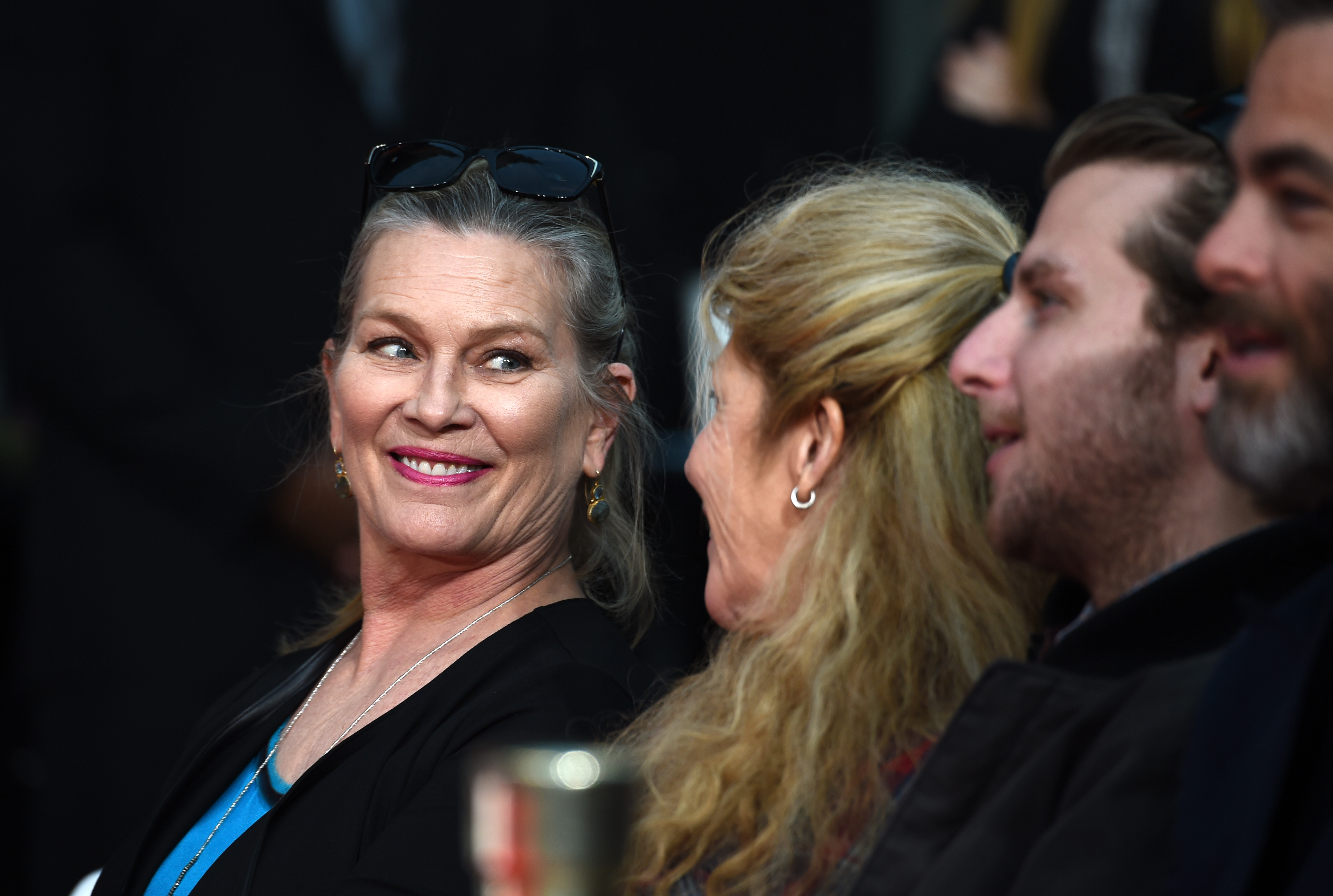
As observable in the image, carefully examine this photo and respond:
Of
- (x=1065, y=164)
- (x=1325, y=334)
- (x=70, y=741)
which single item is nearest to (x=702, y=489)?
(x=1065, y=164)

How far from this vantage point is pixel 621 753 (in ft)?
6.22

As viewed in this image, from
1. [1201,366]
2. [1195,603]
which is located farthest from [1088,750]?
[1201,366]

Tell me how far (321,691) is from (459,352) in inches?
26.7

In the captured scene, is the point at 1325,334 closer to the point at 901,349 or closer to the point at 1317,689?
the point at 1317,689

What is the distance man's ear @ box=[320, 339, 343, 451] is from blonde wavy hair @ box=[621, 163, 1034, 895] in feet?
3.01

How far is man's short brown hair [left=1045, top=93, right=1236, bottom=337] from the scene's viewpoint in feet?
4.70

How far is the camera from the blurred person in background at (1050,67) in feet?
11.0

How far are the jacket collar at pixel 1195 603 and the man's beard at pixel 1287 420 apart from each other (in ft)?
0.18

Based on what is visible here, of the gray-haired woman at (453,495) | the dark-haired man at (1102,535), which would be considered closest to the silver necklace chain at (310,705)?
the gray-haired woman at (453,495)

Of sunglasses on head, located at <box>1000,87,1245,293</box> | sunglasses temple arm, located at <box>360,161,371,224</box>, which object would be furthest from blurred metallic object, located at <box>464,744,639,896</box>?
sunglasses temple arm, located at <box>360,161,371,224</box>

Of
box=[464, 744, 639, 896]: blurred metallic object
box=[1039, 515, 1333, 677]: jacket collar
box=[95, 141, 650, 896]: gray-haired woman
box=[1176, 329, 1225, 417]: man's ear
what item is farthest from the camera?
box=[95, 141, 650, 896]: gray-haired woman

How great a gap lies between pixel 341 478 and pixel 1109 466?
1566mm

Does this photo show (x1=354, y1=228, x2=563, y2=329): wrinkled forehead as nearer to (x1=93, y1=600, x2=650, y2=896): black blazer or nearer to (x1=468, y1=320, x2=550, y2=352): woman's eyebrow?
(x1=468, y1=320, x2=550, y2=352): woman's eyebrow

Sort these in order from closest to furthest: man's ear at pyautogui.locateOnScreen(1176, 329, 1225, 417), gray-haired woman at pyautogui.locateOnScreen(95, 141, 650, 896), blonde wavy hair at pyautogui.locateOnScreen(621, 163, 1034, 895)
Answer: man's ear at pyautogui.locateOnScreen(1176, 329, 1225, 417)
blonde wavy hair at pyautogui.locateOnScreen(621, 163, 1034, 895)
gray-haired woman at pyautogui.locateOnScreen(95, 141, 650, 896)
